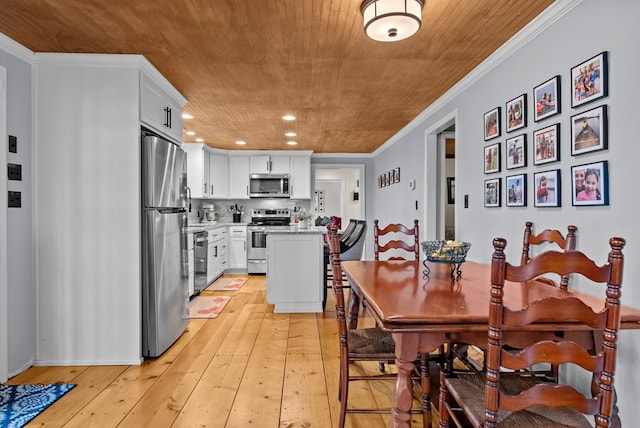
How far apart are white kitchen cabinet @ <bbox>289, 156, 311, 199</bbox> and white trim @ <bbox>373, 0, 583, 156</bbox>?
3.20 m

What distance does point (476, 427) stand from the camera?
122 cm

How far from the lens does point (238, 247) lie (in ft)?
22.1

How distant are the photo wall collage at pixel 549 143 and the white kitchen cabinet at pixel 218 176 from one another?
16.5ft

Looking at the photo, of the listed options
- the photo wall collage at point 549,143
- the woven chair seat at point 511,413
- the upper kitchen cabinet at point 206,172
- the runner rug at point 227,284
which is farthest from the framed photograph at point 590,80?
the upper kitchen cabinet at point 206,172

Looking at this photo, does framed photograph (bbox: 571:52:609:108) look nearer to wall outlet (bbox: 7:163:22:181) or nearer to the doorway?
wall outlet (bbox: 7:163:22:181)

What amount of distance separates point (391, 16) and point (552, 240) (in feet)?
4.87

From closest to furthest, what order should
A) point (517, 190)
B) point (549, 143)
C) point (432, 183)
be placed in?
1. point (549, 143)
2. point (517, 190)
3. point (432, 183)

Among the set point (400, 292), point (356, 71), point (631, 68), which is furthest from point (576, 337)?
point (356, 71)

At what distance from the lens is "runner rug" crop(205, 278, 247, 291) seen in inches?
217

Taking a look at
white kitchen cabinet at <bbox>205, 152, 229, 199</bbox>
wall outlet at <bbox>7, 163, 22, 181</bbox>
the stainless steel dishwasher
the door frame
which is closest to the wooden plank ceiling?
the door frame

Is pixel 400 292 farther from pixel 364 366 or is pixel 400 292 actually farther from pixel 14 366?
pixel 14 366

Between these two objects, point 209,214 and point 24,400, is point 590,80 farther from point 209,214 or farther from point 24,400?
point 209,214

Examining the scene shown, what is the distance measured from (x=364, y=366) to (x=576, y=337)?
168cm

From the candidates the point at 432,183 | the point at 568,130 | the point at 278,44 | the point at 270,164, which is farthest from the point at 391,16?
the point at 270,164
